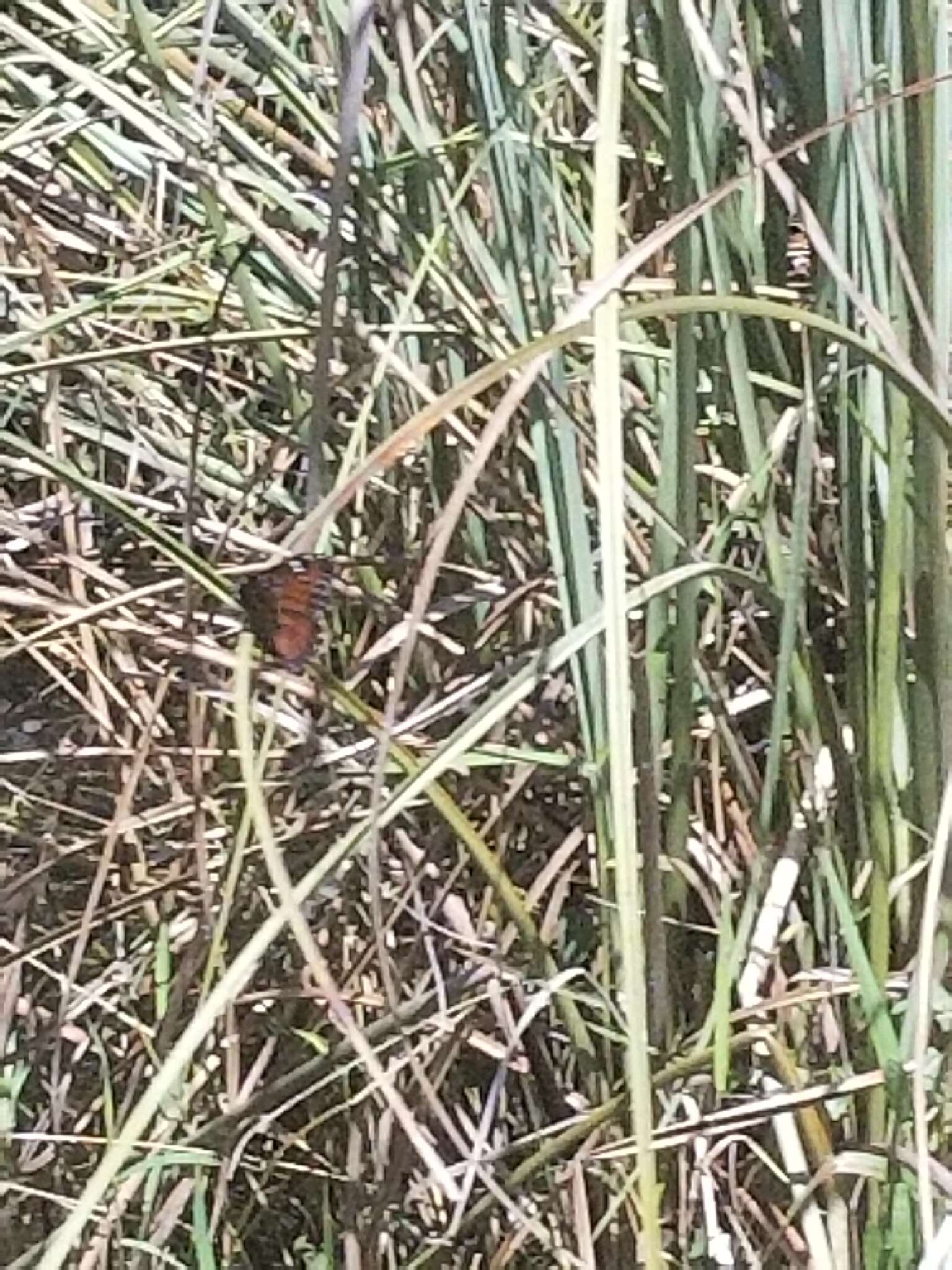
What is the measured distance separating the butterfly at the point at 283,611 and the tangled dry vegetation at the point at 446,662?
26 mm

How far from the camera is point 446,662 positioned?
645 millimetres

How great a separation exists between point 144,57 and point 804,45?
0.24 metres

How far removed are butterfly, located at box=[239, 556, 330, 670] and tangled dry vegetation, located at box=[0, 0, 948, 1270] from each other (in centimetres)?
3

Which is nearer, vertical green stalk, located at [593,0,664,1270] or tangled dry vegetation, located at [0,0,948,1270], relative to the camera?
vertical green stalk, located at [593,0,664,1270]

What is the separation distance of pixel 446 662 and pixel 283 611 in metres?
0.24

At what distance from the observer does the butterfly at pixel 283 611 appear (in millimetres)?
409

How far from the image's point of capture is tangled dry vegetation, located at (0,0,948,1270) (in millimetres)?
508

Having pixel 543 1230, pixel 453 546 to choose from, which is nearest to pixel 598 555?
pixel 453 546

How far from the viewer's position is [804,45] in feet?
1.61

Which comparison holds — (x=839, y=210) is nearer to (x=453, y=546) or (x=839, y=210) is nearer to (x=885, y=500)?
(x=885, y=500)

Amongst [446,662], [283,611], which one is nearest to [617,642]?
[283,611]

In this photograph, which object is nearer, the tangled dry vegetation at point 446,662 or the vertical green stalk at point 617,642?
the vertical green stalk at point 617,642

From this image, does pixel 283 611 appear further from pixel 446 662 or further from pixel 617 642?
pixel 446 662

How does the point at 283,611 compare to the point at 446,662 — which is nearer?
the point at 283,611
